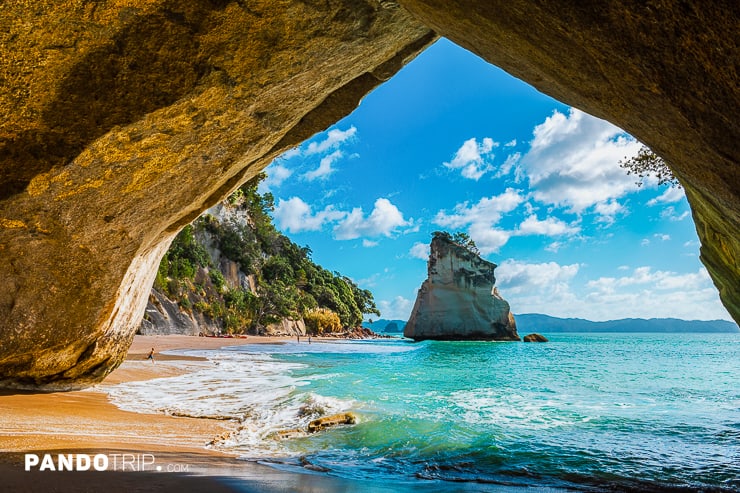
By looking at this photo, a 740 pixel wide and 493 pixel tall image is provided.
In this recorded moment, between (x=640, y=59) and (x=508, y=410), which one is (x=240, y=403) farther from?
(x=640, y=59)

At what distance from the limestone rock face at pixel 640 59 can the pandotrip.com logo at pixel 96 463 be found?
507cm

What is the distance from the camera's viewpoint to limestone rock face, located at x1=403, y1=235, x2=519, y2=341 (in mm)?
57000

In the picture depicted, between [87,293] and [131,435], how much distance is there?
2.31 m

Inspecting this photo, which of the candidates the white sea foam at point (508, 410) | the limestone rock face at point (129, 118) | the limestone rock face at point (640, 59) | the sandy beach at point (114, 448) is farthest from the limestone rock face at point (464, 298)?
the limestone rock face at point (640, 59)

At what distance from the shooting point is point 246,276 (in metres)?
55.2

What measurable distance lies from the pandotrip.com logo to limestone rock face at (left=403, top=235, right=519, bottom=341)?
179ft

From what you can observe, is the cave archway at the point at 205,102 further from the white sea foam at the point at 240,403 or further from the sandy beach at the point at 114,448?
the white sea foam at the point at 240,403

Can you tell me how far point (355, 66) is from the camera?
583cm

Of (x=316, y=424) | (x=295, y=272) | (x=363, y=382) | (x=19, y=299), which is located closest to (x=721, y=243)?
(x=316, y=424)

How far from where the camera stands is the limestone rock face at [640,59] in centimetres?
203

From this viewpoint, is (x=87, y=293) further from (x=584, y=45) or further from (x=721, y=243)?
(x=721, y=243)

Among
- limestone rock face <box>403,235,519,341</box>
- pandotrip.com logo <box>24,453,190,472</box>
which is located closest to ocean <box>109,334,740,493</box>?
pandotrip.com logo <box>24,453,190,472</box>

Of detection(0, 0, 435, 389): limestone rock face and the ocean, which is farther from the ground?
detection(0, 0, 435, 389): limestone rock face

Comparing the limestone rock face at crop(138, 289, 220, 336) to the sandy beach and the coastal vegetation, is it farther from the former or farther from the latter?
the sandy beach
